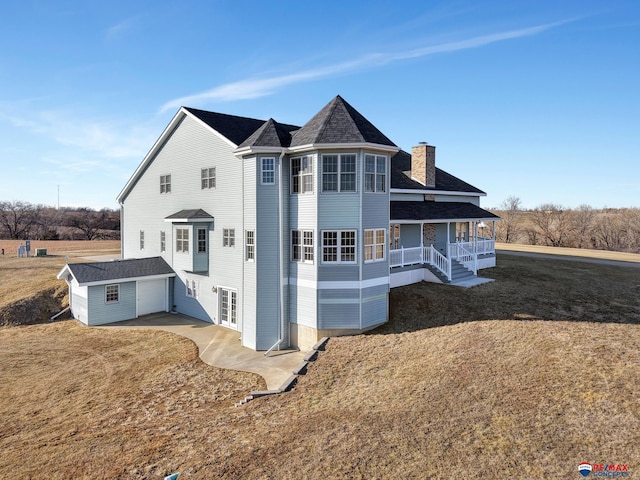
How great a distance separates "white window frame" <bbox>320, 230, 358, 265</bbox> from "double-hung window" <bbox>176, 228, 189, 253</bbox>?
386 inches

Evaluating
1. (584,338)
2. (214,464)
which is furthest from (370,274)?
(214,464)

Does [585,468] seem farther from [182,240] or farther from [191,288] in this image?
[182,240]

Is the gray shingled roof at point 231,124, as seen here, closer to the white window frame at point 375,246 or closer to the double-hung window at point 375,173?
the double-hung window at point 375,173

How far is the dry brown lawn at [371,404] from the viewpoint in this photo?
8.45 m

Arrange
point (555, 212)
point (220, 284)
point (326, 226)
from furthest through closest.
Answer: point (555, 212)
point (220, 284)
point (326, 226)

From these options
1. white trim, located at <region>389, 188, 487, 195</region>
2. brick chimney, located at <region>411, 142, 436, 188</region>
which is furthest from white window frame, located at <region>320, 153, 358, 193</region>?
brick chimney, located at <region>411, 142, 436, 188</region>

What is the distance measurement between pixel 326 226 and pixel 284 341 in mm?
5722

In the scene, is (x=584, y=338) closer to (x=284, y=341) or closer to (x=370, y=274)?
(x=370, y=274)

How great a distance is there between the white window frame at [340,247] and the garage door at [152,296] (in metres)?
12.7

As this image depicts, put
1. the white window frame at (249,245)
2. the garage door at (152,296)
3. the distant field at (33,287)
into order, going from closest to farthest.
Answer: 1. the white window frame at (249,245)
2. the garage door at (152,296)
3. the distant field at (33,287)

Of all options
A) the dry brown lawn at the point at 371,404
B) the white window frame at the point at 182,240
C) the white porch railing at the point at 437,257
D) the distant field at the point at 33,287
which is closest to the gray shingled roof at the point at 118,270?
the white window frame at the point at 182,240

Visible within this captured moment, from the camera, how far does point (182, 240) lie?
2331 cm

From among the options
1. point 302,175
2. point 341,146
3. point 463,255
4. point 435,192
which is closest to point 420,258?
point 463,255

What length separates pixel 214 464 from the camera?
28.4 feet
